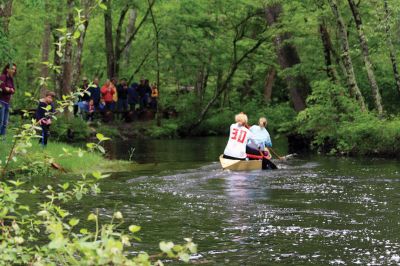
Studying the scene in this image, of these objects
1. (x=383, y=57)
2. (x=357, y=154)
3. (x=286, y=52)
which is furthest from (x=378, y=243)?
(x=286, y=52)

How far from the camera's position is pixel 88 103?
32594mm

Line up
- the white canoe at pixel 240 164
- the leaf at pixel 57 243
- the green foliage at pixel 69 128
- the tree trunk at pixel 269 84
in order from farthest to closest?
the tree trunk at pixel 269 84
the green foliage at pixel 69 128
the white canoe at pixel 240 164
the leaf at pixel 57 243

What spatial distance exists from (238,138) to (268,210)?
7.71m

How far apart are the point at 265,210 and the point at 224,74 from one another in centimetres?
3106

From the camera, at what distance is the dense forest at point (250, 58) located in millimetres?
24406

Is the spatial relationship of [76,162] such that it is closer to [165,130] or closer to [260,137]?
[260,137]

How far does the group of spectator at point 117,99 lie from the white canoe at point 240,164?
13.4m

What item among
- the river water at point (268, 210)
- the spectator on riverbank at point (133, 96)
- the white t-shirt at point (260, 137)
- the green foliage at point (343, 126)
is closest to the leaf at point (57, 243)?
the river water at point (268, 210)

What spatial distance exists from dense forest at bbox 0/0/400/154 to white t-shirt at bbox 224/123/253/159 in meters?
4.81

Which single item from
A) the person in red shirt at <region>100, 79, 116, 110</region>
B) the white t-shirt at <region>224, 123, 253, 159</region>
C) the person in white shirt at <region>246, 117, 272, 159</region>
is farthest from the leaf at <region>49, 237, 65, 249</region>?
the person in red shirt at <region>100, 79, 116, 110</region>

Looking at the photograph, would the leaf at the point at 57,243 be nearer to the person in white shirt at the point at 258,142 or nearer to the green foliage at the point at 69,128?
the person in white shirt at the point at 258,142

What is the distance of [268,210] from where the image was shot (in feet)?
38.3

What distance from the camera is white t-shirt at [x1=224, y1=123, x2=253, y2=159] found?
1910 cm

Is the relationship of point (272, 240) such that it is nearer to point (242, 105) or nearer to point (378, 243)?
point (378, 243)
